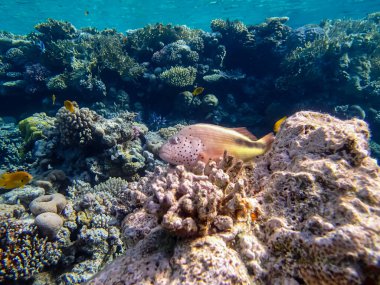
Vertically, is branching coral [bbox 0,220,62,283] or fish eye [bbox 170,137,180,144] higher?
fish eye [bbox 170,137,180,144]

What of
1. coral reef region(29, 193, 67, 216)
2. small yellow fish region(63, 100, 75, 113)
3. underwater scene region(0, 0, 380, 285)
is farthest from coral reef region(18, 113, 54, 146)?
coral reef region(29, 193, 67, 216)

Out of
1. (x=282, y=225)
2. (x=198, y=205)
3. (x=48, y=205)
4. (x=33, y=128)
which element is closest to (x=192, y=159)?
(x=198, y=205)

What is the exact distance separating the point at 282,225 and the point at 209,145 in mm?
1473

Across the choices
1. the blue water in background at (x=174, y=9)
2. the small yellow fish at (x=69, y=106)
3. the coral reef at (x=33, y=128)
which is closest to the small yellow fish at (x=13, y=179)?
the small yellow fish at (x=69, y=106)

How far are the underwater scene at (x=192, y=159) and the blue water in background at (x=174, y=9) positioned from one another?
1197 inches

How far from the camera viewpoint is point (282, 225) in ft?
5.40

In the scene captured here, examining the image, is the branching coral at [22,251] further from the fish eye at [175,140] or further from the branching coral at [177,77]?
the branching coral at [177,77]

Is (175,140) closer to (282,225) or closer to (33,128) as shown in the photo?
(282,225)

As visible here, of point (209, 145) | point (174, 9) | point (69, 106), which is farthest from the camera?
point (174, 9)

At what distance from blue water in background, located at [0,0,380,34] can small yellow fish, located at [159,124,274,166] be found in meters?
42.6

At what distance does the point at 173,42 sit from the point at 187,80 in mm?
2726

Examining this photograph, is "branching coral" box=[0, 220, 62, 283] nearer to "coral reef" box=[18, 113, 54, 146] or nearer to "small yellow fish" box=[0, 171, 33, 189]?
"small yellow fish" box=[0, 171, 33, 189]

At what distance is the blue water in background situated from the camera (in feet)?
130

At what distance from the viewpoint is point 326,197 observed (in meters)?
1.60
